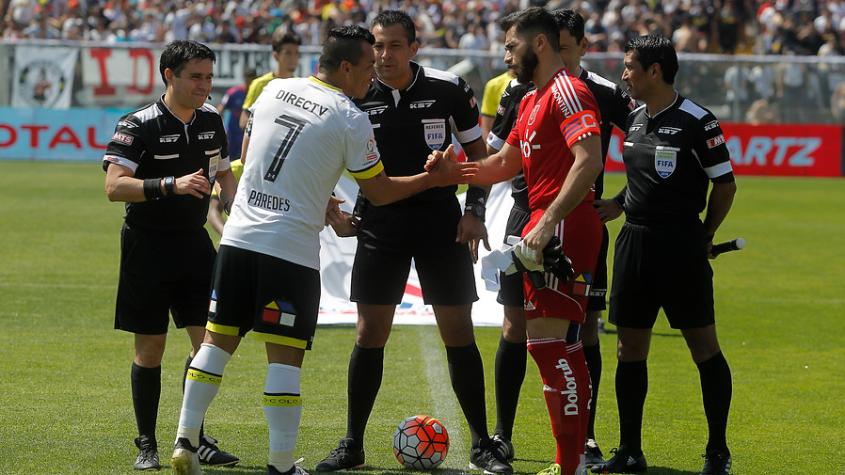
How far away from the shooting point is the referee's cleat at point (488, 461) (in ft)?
21.1

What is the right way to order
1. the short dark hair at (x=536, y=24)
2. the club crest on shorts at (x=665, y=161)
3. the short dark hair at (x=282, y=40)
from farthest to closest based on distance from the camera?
1. the short dark hair at (x=282, y=40)
2. the club crest on shorts at (x=665, y=161)
3. the short dark hair at (x=536, y=24)

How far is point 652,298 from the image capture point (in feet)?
21.6

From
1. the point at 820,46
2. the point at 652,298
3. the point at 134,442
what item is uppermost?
the point at 820,46

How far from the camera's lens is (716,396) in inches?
255

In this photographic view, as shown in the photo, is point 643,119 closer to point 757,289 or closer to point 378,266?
point 378,266

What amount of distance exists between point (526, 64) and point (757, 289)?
26.8 feet

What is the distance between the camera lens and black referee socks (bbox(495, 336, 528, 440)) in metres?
6.87

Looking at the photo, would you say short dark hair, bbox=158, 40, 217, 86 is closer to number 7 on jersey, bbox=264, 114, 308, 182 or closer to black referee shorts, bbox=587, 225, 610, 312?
number 7 on jersey, bbox=264, 114, 308, 182

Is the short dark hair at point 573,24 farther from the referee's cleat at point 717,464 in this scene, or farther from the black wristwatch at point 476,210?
the referee's cleat at point 717,464

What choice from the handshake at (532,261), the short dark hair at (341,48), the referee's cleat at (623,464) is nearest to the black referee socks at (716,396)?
the referee's cleat at (623,464)

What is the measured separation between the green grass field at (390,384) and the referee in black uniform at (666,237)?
0.41m

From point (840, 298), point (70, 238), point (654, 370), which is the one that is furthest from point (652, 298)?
point (70, 238)

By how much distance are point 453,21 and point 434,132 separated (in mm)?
25980

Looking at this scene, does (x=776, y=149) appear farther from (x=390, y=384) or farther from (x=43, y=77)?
(x=390, y=384)
